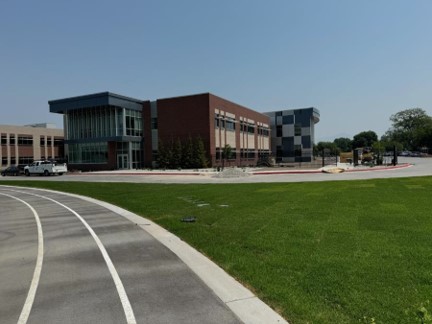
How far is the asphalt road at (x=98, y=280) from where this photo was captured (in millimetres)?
5066

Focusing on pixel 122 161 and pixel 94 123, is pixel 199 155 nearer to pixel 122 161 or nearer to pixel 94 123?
pixel 122 161

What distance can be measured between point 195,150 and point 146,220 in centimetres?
4180

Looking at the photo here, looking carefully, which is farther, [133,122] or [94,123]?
[133,122]

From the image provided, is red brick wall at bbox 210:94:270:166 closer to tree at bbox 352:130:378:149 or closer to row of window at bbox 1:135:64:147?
row of window at bbox 1:135:64:147

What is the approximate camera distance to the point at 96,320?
489 cm

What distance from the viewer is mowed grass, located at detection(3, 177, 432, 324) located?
4875 mm

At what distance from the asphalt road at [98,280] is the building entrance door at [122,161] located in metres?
46.7

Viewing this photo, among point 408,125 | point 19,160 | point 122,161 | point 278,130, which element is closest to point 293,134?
point 278,130

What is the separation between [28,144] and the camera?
7256 centimetres

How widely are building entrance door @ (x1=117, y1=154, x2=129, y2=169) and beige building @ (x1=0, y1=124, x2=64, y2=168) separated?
26.8 metres

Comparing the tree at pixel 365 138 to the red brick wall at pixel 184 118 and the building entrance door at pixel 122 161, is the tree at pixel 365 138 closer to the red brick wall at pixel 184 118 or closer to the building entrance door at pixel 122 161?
the red brick wall at pixel 184 118

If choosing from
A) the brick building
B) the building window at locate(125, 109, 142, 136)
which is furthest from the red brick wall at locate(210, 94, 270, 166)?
the building window at locate(125, 109, 142, 136)

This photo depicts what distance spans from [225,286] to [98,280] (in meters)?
2.44

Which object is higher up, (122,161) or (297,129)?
(297,129)
